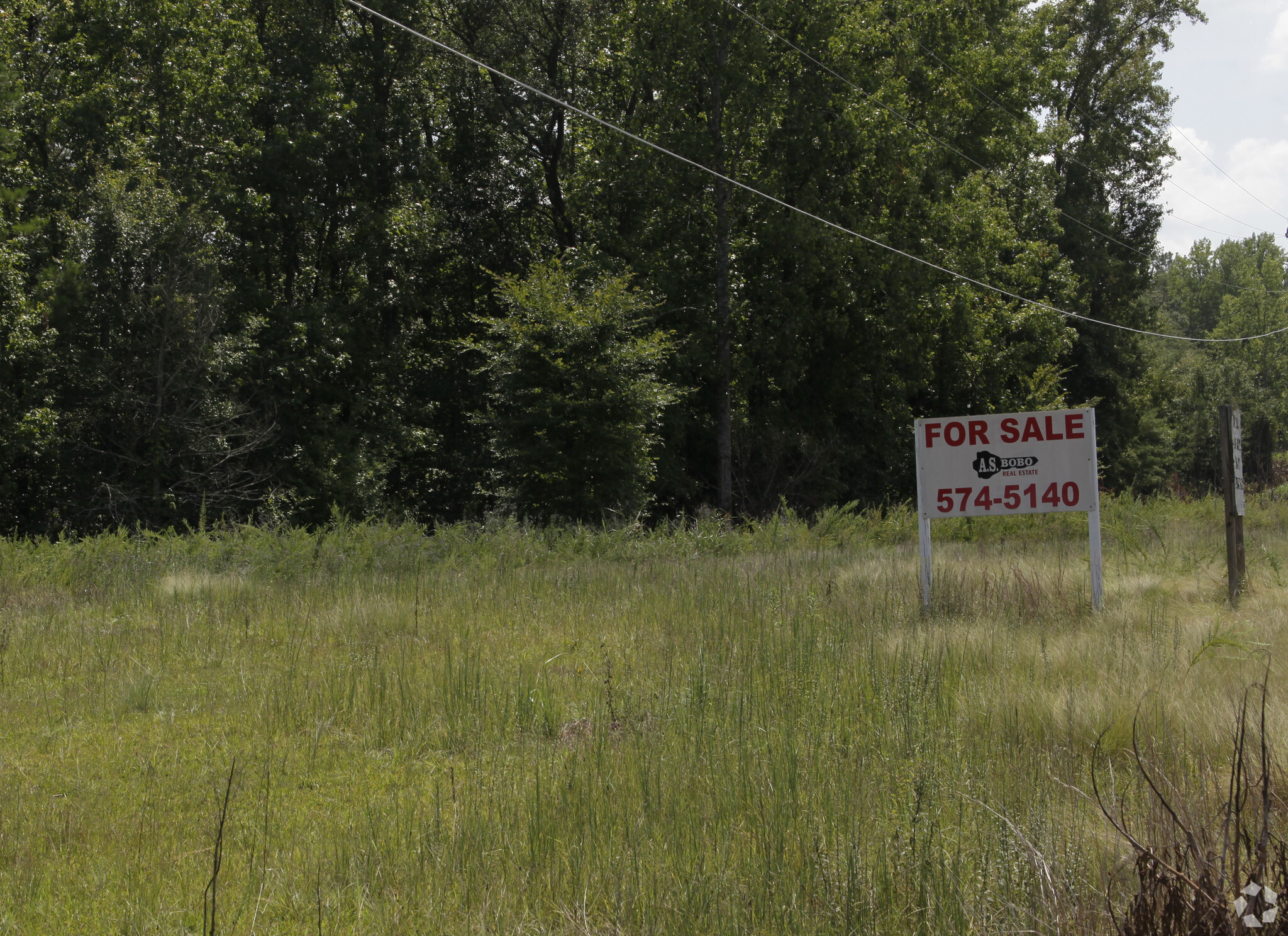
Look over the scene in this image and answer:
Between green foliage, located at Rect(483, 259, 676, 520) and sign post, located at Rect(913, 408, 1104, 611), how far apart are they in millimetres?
11466

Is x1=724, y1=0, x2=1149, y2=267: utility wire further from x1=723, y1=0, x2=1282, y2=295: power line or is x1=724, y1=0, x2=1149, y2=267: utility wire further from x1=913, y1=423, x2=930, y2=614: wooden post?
x1=913, y1=423, x2=930, y2=614: wooden post

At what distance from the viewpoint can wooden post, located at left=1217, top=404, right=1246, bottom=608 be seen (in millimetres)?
9734

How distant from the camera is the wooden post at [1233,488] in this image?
31.9 ft

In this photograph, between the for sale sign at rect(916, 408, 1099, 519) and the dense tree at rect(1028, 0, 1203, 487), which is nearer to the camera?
the for sale sign at rect(916, 408, 1099, 519)

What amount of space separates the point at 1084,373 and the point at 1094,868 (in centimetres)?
4201

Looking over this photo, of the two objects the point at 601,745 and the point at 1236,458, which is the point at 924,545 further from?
the point at 601,745

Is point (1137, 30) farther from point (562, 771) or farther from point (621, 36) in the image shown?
point (562, 771)

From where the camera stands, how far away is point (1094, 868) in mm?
3605

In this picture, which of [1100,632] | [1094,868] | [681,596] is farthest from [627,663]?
[1094,868]

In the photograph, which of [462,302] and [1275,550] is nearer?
[1275,550]

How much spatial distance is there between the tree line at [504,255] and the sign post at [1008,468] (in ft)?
39.0

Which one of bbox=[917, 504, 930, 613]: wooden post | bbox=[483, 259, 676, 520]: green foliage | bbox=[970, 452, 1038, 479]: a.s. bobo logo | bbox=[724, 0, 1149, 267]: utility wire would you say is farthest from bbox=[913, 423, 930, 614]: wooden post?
bbox=[724, 0, 1149, 267]: utility wire

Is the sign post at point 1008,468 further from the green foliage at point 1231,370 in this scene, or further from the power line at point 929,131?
the green foliage at point 1231,370

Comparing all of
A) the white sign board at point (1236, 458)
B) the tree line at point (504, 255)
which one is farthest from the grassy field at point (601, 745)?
the tree line at point (504, 255)
